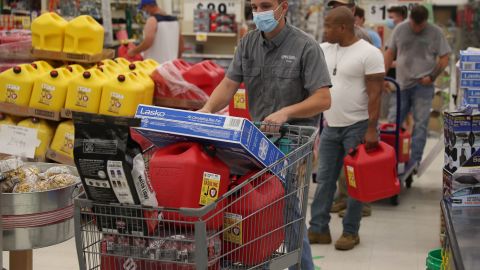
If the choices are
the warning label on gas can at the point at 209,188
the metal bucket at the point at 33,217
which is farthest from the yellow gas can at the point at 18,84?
the warning label on gas can at the point at 209,188

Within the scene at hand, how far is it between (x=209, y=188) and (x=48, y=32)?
156 inches

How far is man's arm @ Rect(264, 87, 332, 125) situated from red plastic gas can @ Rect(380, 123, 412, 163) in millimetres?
3165

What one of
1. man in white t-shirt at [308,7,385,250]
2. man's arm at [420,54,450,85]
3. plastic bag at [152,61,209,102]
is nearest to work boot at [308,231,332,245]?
man in white t-shirt at [308,7,385,250]

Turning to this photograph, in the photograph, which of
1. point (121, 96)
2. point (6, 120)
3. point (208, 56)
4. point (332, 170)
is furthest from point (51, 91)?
point (208, 56)

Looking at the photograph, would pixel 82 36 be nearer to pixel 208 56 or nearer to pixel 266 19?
pixel 266 19

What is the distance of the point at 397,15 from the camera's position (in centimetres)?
877

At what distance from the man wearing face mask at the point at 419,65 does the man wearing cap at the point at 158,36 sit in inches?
96.0

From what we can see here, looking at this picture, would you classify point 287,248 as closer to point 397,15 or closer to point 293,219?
point 293,219

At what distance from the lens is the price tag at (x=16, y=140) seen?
5246mm

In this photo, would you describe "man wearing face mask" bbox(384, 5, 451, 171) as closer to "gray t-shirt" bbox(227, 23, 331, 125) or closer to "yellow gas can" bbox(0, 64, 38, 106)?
"yellow gas can" bbox(0, 64, 38, 106)

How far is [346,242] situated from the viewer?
539 centimetres

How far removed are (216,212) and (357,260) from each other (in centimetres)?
291

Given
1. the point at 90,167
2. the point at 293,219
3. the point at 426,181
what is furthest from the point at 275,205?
the point at 426,181

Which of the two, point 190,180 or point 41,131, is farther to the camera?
point 41,131
